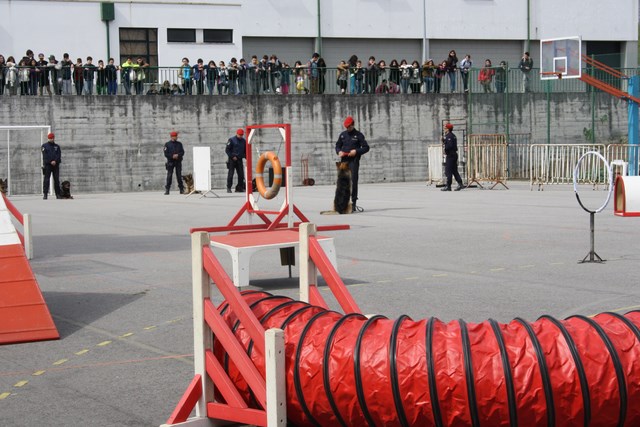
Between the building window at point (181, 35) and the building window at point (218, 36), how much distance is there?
1.96 ft

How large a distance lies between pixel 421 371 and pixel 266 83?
1354 inches

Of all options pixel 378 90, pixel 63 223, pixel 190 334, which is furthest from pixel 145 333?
pixel 378 90

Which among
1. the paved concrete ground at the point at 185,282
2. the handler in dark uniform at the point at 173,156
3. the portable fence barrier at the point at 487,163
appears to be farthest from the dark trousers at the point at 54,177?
the portable fence barrier at the point at 487,163

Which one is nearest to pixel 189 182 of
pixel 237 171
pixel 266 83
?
pixel 237 171

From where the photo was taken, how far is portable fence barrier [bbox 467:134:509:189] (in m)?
33.6

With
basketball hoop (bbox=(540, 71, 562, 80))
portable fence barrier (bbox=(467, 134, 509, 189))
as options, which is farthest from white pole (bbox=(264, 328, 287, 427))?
basketball hoop (bbox=(540, 71, 562, 80))

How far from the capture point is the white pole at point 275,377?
5031 mm

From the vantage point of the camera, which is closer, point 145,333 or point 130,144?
point 145,333

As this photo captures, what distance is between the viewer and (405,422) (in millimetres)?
4945

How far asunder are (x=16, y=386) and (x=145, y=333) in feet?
5.83

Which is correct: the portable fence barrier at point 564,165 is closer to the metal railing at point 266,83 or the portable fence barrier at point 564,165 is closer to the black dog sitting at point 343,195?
the metal railing at point 266,83

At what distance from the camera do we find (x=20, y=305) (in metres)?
8.25

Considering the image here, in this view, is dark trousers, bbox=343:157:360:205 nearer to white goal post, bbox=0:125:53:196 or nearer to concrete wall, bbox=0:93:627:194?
concrete wall, bbox=0:93:627:194

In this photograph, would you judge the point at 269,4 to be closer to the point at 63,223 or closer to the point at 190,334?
the point at 63,223
